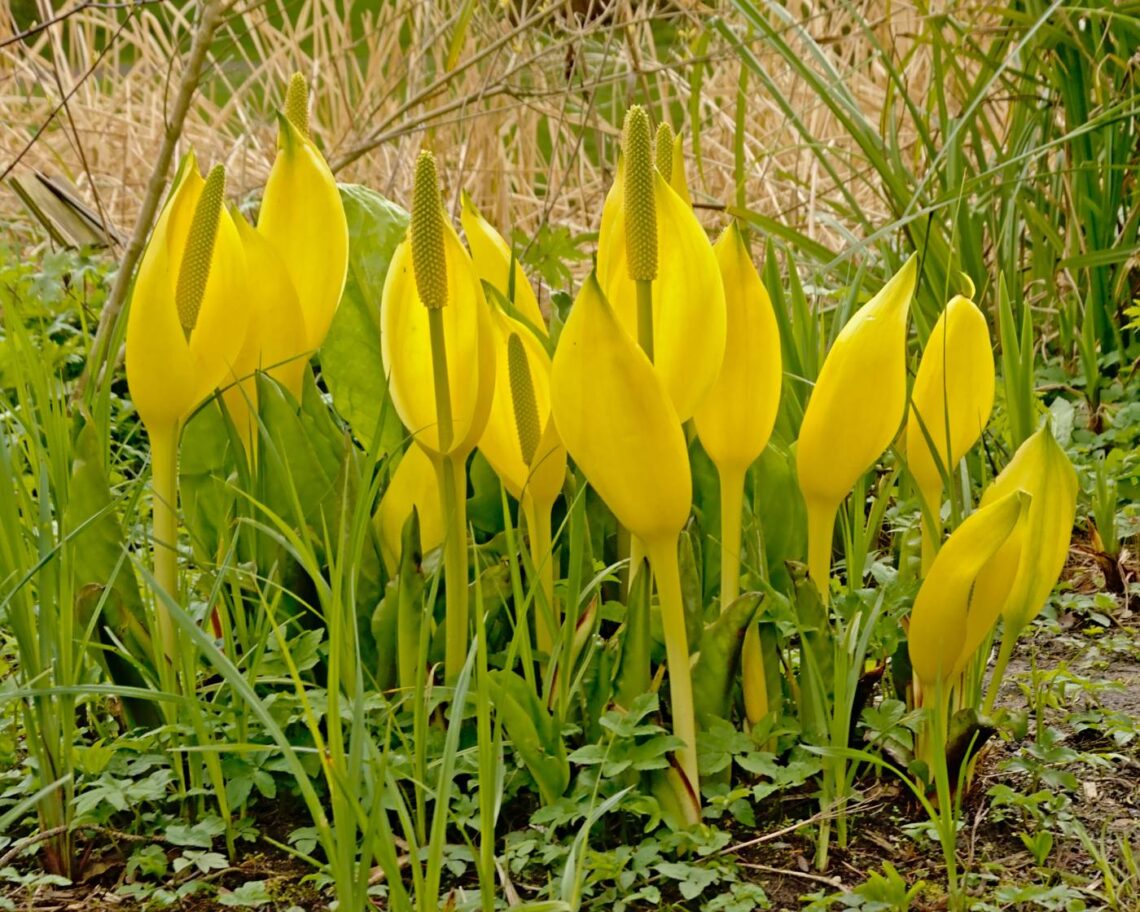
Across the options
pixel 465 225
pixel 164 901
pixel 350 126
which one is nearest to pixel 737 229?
pixel 465 225

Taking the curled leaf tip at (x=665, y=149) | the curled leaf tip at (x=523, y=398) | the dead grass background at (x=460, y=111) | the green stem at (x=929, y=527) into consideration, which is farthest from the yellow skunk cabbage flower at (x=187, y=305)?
the dead grass background at (x=460, y=111)

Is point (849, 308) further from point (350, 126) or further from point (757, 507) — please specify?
point (350, 126)

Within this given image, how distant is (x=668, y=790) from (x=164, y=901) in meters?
0.39

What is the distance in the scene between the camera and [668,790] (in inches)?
43.3

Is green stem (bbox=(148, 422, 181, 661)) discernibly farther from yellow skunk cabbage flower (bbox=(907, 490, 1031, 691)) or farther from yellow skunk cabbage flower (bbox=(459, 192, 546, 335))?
yellow skunk cabbage flower (bbox=(907, 490, 1031, 691))

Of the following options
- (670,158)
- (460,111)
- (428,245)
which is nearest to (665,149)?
(670,158)

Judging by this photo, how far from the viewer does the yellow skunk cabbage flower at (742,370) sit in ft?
3.51

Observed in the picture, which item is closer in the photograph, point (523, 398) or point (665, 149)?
point (523, 398)

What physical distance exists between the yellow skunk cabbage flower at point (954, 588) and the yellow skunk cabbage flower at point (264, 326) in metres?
0.54

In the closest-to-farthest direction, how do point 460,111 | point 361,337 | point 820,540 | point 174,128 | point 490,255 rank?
1. point 820,540
2. point 490,255
3. point 361,337
4. point 174,128
5. point 460,111

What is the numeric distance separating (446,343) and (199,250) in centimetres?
21

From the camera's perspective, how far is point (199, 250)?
1087mm

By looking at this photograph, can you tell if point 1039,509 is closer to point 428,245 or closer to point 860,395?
point 860,395

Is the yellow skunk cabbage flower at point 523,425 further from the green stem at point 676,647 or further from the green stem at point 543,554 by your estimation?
the green stem at point 676,647
